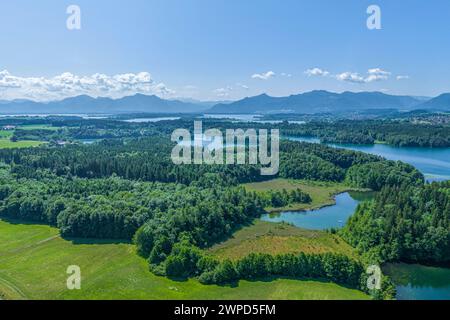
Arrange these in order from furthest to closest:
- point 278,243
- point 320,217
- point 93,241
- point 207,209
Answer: point 320,217 → point 207,209 → point 93,241 → point 278,243

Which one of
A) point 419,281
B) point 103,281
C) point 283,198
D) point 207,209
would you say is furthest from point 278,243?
point 103,281

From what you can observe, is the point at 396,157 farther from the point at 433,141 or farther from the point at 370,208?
the point at 370,208

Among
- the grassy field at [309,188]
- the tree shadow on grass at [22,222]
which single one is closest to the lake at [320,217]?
the grassy field at [309,188]

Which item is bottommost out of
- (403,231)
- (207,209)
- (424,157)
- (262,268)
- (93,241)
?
(93,241)

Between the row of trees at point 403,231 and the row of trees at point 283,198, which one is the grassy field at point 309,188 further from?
the row of trees at point 403,231

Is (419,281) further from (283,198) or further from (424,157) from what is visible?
(424,157)
